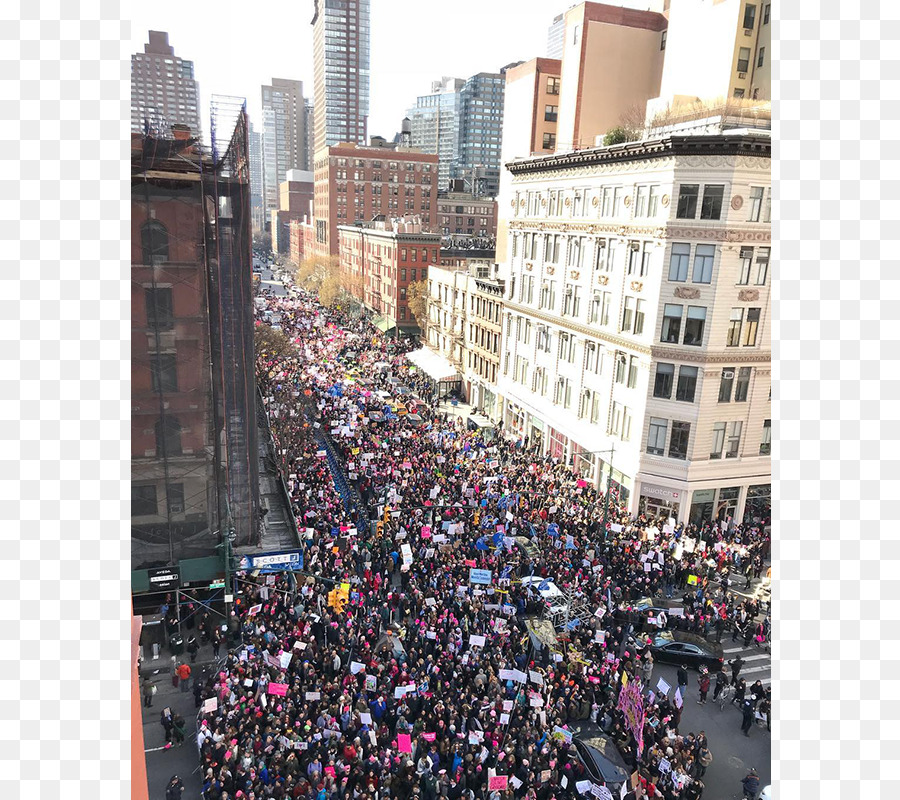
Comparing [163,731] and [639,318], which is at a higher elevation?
[639,318]

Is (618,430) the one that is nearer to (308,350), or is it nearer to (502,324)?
(502,324)

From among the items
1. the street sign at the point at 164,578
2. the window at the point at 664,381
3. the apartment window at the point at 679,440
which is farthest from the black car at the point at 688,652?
the street sign at the point at 164,578

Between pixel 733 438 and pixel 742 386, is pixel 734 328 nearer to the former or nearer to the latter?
pixel 742 386

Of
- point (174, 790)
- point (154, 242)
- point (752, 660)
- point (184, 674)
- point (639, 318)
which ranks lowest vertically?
point (752, 660)

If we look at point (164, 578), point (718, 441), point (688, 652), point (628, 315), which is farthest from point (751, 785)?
point (628, 315)

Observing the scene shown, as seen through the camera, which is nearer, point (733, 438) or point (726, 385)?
point (726, 385)

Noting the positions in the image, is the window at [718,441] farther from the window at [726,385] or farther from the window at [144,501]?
the window at [144,501]
